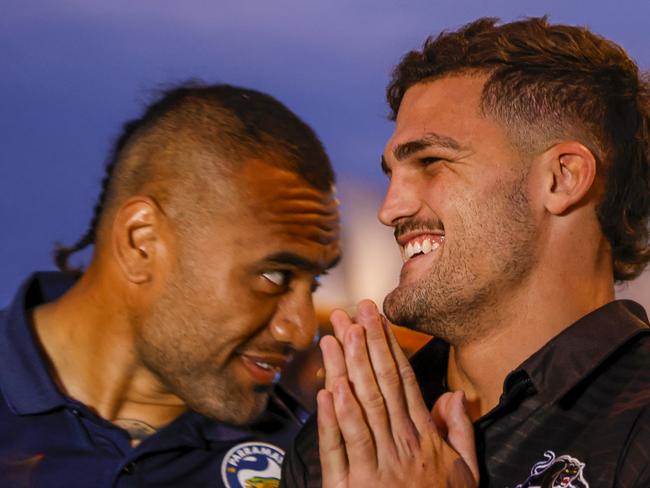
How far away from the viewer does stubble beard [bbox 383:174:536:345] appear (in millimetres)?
1564

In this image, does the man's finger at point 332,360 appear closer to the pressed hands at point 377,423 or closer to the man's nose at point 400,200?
the pressed hands at point 377,423

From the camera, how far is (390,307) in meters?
1.62

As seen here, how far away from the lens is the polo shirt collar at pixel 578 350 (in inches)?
56.0

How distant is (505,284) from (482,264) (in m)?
0.05

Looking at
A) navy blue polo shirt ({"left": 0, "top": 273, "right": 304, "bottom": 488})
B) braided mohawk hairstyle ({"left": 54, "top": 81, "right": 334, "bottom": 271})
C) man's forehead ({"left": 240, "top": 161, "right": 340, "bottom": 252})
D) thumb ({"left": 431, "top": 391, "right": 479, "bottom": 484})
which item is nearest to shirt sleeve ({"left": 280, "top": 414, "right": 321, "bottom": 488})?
navy blue polo shirt ({"left": 0, "top": 273, "right": 304, "bottom": 488})

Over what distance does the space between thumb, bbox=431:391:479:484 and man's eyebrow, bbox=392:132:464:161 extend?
0.41 m

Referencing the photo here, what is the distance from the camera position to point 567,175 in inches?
63.0

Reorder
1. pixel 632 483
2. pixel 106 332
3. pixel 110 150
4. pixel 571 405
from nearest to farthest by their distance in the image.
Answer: pixel 632 483, pixel 571 405, pixel 106 332, pixel 110 150

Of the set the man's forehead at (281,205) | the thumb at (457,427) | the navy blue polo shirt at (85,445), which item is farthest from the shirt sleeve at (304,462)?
the man's forehead at (281,205)

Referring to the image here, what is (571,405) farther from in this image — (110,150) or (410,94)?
(110,150)

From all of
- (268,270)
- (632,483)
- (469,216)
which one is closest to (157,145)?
(268,270)

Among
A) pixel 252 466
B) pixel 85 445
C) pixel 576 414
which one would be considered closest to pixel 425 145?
pixel 576 414

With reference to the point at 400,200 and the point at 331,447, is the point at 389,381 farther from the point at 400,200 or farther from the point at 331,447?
the point at 400,200

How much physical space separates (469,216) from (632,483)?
0.49m
